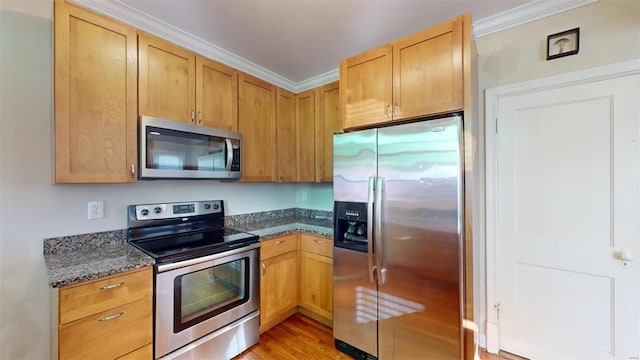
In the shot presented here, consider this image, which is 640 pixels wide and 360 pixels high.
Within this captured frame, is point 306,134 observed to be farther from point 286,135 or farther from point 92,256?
point 92,256

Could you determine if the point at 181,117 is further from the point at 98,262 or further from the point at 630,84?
the point at 630,84

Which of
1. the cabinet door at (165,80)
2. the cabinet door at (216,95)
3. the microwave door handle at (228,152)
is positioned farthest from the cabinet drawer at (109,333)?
the cabinet door at (216,95)

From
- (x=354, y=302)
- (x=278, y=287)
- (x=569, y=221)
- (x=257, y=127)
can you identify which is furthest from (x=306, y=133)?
(x=569, y=221)

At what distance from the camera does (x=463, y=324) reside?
1.50 m

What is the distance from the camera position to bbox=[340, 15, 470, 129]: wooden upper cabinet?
1.56m

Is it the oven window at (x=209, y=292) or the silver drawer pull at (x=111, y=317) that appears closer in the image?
the silver drawer pull at (x=111, y=317)

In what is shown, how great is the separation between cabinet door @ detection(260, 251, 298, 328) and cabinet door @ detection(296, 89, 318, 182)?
908 mm

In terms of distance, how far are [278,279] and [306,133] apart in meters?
1.59

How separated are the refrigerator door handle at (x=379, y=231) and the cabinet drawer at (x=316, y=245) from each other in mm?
587

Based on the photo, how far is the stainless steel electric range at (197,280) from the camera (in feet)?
5.07

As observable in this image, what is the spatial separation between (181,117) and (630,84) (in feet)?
9.93

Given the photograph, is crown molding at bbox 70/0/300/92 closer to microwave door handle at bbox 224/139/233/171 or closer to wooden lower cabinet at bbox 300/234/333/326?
microwave door handle at bbox 224/139/233/171

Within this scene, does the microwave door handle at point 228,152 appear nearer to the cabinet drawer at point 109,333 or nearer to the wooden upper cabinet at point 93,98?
the wooden upper cabinet at point 93,98

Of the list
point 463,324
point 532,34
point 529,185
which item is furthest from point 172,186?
point 532,34
